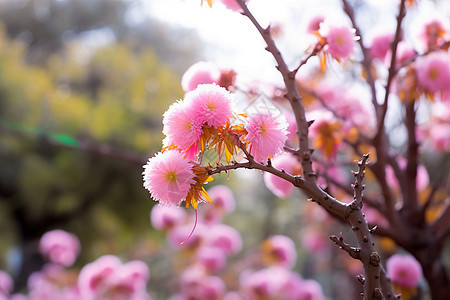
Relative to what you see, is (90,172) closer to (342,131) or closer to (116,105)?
(116,105)

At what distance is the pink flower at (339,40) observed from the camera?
0.67 m

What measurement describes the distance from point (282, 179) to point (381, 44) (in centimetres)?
50

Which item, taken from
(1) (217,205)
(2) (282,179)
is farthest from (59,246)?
(2) (282,179)

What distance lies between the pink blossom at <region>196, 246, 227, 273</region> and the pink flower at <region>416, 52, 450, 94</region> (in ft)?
4.71

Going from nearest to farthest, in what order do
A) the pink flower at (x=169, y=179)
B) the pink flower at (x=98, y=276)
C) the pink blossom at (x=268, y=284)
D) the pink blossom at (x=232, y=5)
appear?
the pink flower at (x=169, y=179) < the pink blossom at (x=232, y=5) < the pink flower at (x=98, y=276) < the pink blossom at (x=268, y=284)

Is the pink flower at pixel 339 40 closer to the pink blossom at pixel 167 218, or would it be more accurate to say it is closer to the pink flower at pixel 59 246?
the pink blossom at pixel 167 218

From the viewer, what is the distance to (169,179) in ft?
1.61

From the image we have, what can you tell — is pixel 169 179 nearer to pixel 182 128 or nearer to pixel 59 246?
pixel 182 128

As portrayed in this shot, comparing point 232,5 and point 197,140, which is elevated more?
point 232,5

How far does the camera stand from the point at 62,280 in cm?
250

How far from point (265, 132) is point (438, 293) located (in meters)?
0.76

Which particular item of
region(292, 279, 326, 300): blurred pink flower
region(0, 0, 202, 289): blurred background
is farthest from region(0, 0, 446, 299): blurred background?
region(292, 279, 326, 300): blurred pink flower

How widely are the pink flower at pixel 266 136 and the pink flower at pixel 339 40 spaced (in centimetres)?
22

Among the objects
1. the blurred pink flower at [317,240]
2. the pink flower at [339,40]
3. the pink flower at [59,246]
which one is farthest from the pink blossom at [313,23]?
the blurred pink flower at [317,240]
